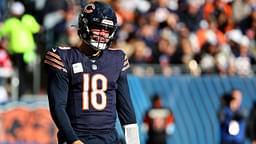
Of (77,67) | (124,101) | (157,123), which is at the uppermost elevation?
(77,67)

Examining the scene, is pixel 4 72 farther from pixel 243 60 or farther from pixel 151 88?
pixel 243 60

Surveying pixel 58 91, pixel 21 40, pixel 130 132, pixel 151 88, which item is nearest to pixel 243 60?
pixel 151 88

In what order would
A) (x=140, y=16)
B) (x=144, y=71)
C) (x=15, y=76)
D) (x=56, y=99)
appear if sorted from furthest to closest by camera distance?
(x=140, y=16) → (x=144, y=71) → (x=15, y=76) → (x=56, y=99)

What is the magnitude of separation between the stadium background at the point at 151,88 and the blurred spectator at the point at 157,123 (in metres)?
Result: 0.36

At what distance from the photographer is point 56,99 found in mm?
5766

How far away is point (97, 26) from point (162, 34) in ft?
34.0

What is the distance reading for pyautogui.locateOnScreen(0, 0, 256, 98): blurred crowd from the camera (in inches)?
574

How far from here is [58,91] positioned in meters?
5.79

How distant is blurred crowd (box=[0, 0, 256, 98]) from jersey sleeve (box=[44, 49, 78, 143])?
814cm

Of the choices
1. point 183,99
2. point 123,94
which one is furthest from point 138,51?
point 123,94

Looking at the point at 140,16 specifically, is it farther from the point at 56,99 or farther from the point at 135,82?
the point at 56,99

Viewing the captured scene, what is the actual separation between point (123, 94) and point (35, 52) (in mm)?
8727

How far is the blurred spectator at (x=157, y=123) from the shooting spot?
1368 cm

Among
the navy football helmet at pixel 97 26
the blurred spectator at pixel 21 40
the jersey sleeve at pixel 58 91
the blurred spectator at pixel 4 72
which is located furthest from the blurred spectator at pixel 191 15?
the jersey sleeve at pixel 58 91
